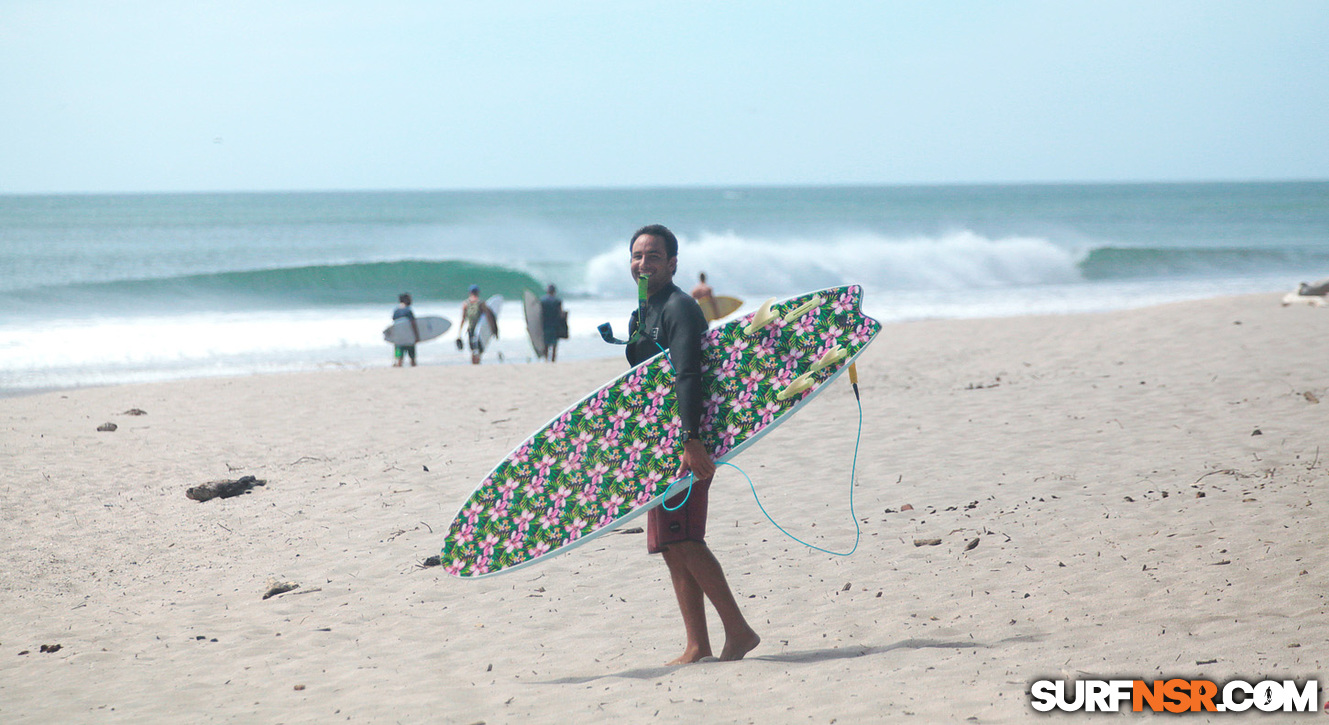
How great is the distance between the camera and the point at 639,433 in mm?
3506

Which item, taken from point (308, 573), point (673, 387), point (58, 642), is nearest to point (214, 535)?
point (308, 573)

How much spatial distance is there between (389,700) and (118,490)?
4.31 meters

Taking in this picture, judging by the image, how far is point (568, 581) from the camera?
180 inches

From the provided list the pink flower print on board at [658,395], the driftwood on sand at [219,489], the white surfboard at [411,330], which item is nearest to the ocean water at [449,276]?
the white surfboard at [411,330]

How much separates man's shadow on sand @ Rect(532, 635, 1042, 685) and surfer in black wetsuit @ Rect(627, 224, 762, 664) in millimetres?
104

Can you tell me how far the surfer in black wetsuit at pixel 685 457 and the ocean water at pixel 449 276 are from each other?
38.1 ft

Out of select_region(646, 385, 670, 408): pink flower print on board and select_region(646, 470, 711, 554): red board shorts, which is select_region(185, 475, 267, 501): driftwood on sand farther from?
select_region(646, 470, 711, 554): red board shorts

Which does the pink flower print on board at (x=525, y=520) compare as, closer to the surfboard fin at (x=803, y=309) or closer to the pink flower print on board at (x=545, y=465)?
the pink flower print on board at (x=545, y=465)

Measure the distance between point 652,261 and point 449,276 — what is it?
27.3 metres

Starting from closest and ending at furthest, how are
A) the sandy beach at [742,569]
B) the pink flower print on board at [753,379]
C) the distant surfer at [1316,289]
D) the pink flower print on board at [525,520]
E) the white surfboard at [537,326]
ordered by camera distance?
the sandy beach at [742,569] < the pink flower print on board at [753,379] < the pink flower print on board at [525,520] < the distant surfer at [1316,289] < the white surfboard at [537,326]

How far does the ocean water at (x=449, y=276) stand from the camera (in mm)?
16172

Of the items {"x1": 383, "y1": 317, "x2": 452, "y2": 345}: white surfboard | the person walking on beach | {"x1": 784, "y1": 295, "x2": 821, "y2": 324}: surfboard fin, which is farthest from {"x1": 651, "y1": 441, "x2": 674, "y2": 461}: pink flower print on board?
{"x1": 383, "y1": 317, "x2": 452, "y2": 345}: white surfboard

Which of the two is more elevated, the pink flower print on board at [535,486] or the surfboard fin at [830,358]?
the surfboard fin at [830,358]

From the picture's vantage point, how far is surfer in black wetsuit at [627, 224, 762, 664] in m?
3.10
